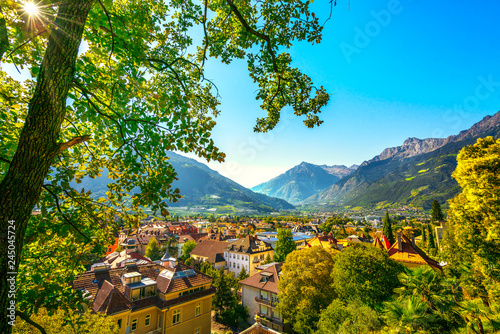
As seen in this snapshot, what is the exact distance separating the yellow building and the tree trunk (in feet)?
47.7

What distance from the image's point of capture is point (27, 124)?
195cm

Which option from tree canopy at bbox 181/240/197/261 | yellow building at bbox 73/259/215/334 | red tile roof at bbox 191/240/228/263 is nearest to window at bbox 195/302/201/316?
yellow building at bbox 73/259/215/334

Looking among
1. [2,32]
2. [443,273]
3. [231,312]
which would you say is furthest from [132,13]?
[443,273]

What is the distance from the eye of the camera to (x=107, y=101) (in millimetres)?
3479

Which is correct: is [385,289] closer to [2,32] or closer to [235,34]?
[235,34]

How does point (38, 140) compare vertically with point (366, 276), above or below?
above

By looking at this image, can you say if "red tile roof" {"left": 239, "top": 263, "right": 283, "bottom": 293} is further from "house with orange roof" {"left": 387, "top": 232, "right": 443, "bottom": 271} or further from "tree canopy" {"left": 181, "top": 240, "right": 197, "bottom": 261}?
"tree canopy" {"left": 181, "top": 240, "right": 197, "bottom": 261}

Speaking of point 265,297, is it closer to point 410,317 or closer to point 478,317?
point 410,317

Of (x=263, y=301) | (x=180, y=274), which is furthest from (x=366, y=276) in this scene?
(x=180, y=274)

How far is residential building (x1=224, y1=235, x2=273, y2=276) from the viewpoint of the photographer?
129 ft

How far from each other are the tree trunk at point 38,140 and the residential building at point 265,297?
2235 centimetres

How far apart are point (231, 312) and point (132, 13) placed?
25214 millimetres

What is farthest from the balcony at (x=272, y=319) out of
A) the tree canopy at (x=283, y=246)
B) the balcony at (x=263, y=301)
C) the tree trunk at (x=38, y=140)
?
the tree trunk at (x=38, y=140)

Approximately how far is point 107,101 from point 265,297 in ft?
77.9
